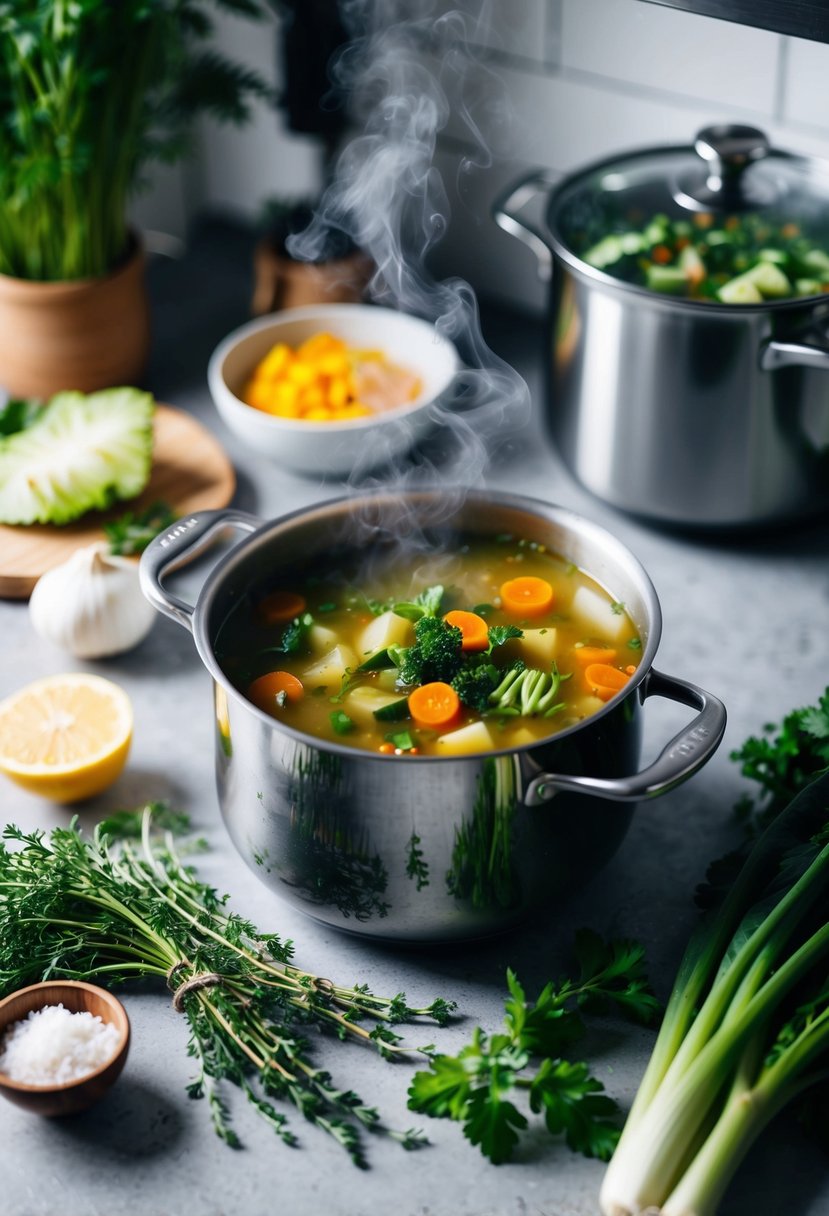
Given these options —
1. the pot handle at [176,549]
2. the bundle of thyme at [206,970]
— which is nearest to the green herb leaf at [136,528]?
the pot handle at [176,549]

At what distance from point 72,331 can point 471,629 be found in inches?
44.6

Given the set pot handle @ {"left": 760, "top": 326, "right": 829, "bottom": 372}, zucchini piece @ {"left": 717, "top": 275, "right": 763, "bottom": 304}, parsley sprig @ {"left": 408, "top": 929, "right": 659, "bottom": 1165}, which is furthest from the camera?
zucchini piece @ {"left": 717, "top": 275, "right": 763, "bottom": 304}

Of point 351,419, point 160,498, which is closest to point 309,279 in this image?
point 351,419

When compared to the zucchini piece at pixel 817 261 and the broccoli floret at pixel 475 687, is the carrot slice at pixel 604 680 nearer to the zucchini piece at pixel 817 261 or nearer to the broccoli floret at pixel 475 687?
the broccoli floret at pixel 475 687

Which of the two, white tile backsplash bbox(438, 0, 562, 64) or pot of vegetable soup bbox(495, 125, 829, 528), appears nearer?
pot of vegetable soup bbox(495, 125, 829, 528)

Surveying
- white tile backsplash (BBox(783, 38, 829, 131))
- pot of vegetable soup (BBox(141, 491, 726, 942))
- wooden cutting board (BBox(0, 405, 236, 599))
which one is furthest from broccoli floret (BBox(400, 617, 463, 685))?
white tile backsplash (BBox(783, 38, 829, 131))

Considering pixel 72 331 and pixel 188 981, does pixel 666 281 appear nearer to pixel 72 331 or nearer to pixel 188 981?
pixel 72 331

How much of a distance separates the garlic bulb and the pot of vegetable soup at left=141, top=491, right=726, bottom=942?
297mm

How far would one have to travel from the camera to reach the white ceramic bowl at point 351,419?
2.11 metres

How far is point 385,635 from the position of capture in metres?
1.54

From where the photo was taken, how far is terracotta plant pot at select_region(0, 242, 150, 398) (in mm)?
2252

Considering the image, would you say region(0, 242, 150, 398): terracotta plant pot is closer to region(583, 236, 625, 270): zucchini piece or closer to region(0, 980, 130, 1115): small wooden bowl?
region(583, 236, 625, 270): zucchini piece

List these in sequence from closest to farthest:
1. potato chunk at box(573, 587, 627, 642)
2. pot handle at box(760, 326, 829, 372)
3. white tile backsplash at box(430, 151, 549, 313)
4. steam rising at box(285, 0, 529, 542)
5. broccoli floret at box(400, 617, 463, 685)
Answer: broccoli floret at box(400, 617, 463, 685)
potato chunk at box(573, 587, 627, 642)
pot handle at box(760, 326, 829, 372)
steam rising at box(285, 0, 529, 542)
white tile backsplash at box(430, 151, 549, 313)

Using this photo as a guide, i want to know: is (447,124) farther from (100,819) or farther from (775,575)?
(100,819)
